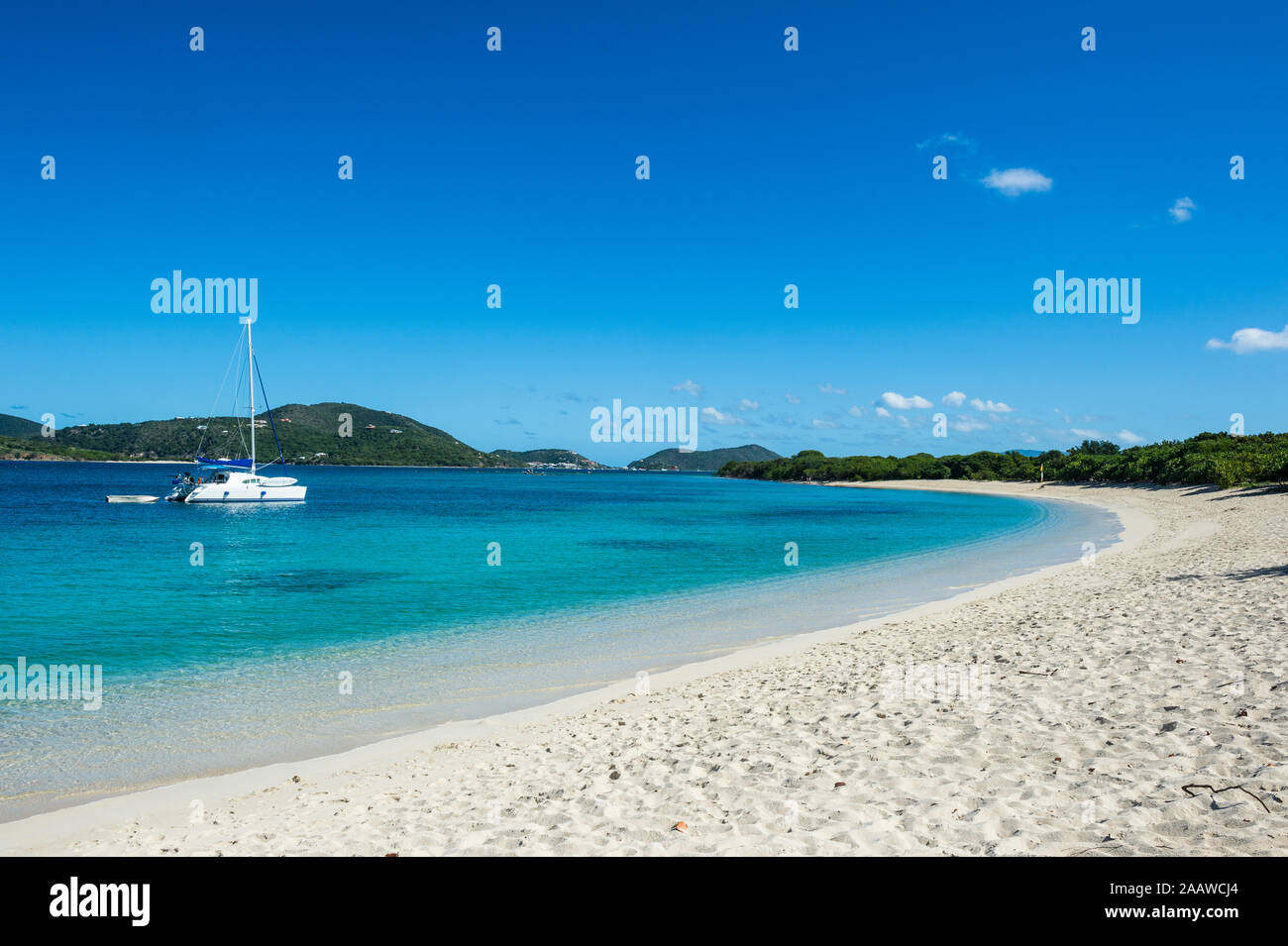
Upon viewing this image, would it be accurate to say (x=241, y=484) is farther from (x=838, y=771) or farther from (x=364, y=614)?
(x=838, y=771)

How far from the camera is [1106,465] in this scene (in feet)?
317

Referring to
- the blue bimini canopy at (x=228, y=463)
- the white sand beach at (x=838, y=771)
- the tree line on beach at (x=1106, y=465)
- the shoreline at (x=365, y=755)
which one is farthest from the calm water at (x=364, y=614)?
the tree line on beach at (x=1106, y=465)

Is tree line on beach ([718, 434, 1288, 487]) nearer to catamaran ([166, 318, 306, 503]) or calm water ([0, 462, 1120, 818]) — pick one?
calm water ([0, 462, 1120, 818])

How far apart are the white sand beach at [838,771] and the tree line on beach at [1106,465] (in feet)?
204

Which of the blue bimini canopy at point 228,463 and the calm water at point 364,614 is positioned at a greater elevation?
the blue bimini canopy at point 228,463

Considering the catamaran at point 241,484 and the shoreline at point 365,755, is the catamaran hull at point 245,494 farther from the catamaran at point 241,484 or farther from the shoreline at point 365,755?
the shoreline at point 365,755

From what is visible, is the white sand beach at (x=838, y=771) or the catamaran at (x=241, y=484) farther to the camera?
the catamaran at (x=241, y=484)

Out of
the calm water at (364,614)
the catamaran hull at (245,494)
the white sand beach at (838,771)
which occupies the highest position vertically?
the catamaran hull at (245,494)

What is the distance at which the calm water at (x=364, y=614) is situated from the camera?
33.5ft

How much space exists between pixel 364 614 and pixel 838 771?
16123mm

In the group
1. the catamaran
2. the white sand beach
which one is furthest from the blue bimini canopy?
the white sand beach
